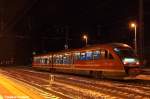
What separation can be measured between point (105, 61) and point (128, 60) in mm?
2587

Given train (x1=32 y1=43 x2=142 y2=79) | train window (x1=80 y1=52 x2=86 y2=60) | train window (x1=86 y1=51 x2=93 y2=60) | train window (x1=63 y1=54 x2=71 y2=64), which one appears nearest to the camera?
train (x1=32 y1=43 x2=142 y2=79)

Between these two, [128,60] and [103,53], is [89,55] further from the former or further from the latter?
[128,60]

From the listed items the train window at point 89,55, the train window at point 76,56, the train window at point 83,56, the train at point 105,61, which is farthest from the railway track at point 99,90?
the train window at point 76,56

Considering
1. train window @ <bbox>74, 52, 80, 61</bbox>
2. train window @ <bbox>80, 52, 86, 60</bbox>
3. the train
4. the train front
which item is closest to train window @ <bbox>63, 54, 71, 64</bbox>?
the train

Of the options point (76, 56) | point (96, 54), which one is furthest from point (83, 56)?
point (96, 54)

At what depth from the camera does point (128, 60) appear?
29.5 metres

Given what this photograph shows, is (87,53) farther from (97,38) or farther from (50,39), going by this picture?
(50,39)

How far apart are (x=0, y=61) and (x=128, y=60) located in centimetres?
10606

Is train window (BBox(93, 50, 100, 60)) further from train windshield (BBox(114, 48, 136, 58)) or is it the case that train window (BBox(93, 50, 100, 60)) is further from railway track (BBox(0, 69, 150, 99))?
railway track (BBox(0, 69, 150, 99))

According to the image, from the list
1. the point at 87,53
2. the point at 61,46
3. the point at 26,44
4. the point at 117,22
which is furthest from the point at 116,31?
the point at 87,53

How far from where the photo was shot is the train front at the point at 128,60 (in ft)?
94.8

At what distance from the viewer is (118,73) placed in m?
29.5

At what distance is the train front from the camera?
28891mm

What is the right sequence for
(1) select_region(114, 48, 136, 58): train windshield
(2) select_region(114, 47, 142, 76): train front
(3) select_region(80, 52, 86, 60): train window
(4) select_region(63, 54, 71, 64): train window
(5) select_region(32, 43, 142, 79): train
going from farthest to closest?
1. (4) select_region(63, 54, 71, 64): train window
2. (3) select_region(80, 52, 86, 60): train window
3. (1) select_region(114, 48, 136, 58): train windshield
4. (5) select_region(32, 43, 142, 79): train
5. (2) select_region(114, 47, 142, 76): train front
